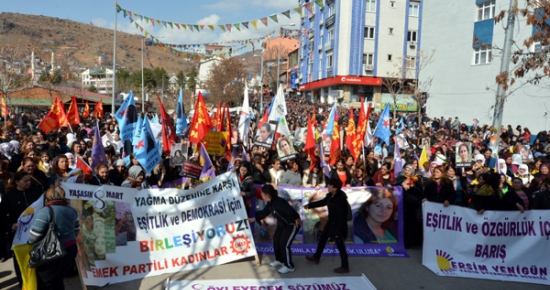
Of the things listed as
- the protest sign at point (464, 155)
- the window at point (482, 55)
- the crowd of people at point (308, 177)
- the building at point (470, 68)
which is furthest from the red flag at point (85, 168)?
the window at point (482, 55)

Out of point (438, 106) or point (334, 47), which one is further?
point (334, 47)

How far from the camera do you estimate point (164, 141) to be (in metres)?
10.2

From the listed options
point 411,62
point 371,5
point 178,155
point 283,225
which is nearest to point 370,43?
point 371,5

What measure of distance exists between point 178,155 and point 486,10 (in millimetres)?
23516

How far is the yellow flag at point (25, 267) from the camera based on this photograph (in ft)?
15.4

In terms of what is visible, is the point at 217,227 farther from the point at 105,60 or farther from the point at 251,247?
the point at 105,60

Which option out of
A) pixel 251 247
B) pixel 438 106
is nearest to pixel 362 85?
pixel 438 106

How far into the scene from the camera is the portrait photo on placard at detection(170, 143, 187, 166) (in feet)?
29.4

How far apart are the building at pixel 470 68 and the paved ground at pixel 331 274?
62.3 ft

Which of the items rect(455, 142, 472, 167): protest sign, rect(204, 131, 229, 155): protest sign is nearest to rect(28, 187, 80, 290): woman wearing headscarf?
rect(204, 131, 229, 155): protest sign

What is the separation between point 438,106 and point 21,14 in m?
134

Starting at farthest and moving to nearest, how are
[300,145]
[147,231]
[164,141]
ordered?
1. [300,145]
2. [164,141]
3. [147,231]

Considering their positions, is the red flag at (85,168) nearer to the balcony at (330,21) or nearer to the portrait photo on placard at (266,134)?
the portrait photo on placard at (266,134)

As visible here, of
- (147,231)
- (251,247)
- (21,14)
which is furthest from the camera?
(21,14)
